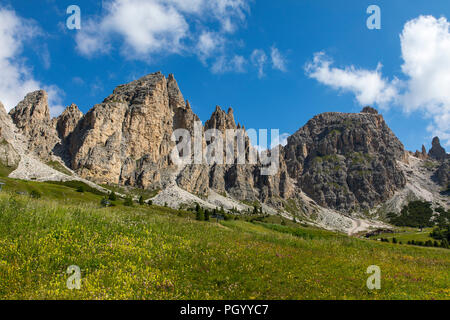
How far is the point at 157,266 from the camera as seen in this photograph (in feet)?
41.4

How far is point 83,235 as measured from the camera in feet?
47.1

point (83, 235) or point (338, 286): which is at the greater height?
point (83, 235)

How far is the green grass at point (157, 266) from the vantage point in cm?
1030

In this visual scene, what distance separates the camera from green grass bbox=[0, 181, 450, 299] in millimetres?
10305
